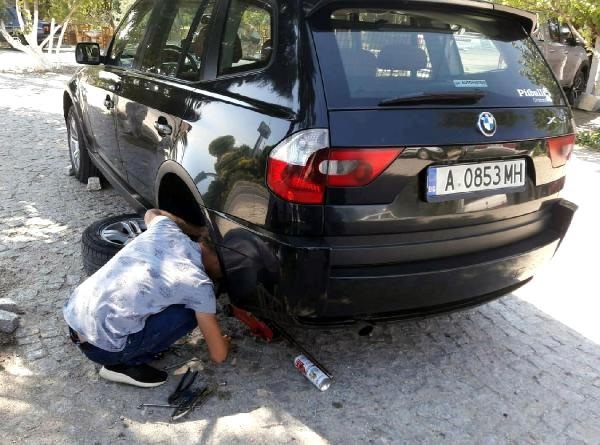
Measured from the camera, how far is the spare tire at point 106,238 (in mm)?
3340

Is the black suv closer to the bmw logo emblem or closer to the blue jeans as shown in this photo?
the bmw logo emblem

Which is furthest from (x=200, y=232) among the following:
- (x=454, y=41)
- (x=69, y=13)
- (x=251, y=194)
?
(x=69, y=13)

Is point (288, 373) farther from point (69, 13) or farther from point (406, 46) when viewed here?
point (69, 13)

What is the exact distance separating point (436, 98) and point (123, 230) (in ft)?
7.85

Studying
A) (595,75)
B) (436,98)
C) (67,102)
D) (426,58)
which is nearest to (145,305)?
(436,98)

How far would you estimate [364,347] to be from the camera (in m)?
3.14

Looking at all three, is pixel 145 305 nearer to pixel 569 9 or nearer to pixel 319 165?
pixel 319 165

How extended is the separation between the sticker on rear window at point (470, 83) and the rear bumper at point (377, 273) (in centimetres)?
64

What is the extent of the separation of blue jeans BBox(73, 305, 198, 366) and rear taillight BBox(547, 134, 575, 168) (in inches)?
76.1

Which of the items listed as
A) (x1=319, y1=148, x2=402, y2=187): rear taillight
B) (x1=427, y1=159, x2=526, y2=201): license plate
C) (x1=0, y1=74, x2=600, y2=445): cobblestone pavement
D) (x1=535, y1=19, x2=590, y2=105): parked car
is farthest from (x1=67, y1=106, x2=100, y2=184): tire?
(x1=535, y1=19, x2=590, y2=105): parked car

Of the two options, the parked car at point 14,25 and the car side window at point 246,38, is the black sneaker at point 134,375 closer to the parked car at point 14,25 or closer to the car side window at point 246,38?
the car side window at point 246,38

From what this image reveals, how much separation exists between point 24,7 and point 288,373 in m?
14.6

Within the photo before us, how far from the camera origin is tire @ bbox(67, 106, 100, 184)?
537 cm

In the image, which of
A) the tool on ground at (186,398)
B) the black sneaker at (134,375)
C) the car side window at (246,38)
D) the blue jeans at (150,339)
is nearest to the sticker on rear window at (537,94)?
the car side window at (246,38)
